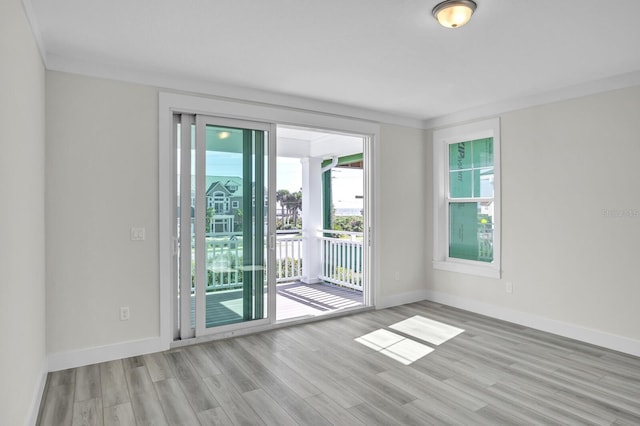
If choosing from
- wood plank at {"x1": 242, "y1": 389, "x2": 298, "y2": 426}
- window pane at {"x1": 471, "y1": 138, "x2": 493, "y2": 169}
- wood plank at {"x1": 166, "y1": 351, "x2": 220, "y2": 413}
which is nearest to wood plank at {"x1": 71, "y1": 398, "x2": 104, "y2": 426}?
wood plank at {"x1": 166, "y1": 351, "x2": 220, "y2": 413}

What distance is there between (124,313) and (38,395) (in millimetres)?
922

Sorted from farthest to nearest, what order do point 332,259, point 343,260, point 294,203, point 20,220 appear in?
1. point 294,203
2. point 332,259
3. point 343,260
4. point 20,220

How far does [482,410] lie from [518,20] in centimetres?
262

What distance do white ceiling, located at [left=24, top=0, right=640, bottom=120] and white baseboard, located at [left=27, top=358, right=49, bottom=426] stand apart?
2.42 m

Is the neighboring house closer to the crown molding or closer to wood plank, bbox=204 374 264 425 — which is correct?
the crown molding

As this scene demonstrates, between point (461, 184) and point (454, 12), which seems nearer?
point (454, 12)

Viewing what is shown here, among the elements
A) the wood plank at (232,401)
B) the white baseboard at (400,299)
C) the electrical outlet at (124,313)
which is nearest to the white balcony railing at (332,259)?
the white baseboard at (400,299)

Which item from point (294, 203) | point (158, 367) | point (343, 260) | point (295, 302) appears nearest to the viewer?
point (158, 367)

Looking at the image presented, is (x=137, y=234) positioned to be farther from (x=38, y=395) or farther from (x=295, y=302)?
(x=295, y=302)

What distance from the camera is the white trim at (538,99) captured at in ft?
11.9

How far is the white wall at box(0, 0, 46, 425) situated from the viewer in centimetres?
175

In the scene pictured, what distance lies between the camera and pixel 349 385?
293 cm

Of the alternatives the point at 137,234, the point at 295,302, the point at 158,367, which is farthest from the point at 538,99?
the point at 158,367

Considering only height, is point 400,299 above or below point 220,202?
below
